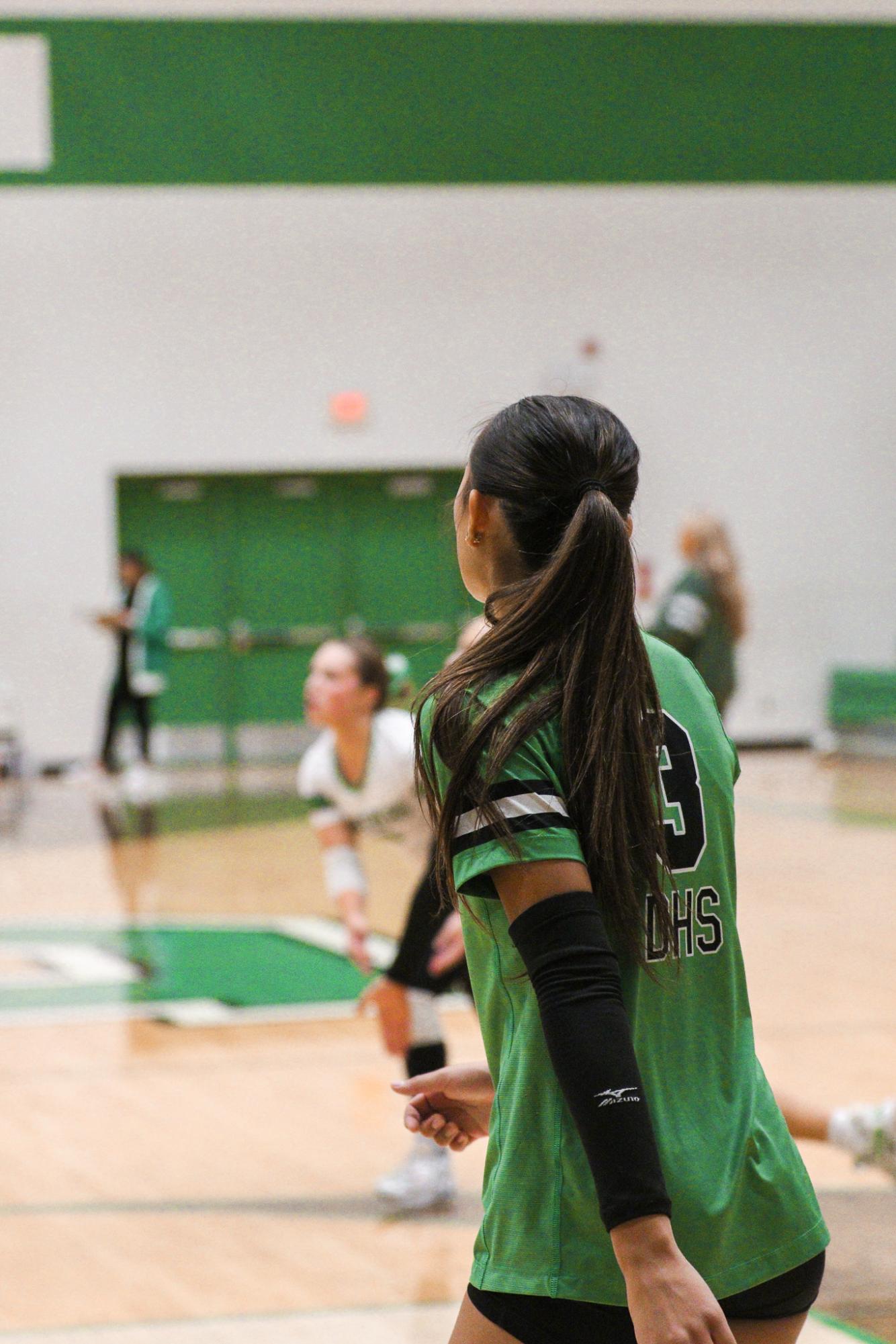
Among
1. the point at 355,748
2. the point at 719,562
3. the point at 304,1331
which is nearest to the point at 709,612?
the point at 719,562

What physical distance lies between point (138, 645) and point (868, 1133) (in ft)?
30.1

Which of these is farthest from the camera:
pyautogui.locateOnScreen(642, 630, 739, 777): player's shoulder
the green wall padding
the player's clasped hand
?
the green wall padding

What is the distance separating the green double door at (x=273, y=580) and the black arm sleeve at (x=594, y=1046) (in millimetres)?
11720

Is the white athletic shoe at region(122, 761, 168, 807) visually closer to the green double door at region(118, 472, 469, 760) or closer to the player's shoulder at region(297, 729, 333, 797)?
the green double door at region(118, 472, 469, 760)

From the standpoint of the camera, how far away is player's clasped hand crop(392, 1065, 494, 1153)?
1.46m

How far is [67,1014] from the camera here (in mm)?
5543

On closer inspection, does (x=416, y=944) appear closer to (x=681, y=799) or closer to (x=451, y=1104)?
(x=451, y=1104)

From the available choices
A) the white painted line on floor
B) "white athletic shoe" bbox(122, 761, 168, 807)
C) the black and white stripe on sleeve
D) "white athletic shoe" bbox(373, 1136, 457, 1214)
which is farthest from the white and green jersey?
"white athletic shoe" bbox(122, 761, 168, 807)

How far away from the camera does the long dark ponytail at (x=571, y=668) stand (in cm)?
123

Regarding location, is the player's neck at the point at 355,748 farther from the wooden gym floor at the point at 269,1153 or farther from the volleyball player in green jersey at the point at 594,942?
the volleyball player in green jersey at the point at 594,942

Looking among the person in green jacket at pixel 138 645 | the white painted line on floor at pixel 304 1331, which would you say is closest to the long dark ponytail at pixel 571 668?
the white painted line on floor at pixel 304 1331

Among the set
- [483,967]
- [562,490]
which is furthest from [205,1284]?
[562,490]

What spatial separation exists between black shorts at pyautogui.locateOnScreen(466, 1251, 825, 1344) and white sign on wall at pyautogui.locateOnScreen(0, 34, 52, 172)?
40.6 ft

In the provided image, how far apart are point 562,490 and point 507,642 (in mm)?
146
